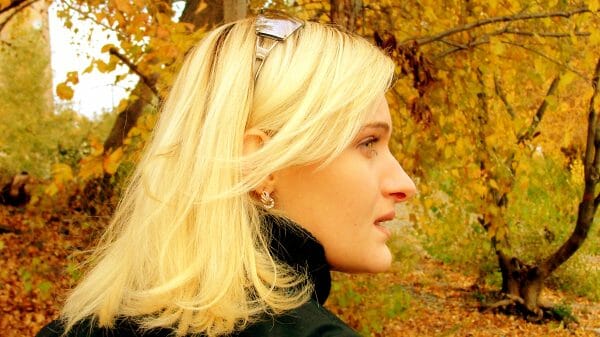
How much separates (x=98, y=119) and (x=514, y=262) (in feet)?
27.3

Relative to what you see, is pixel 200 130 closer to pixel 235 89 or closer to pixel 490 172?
pixel 235 89

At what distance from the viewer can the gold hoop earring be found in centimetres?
135

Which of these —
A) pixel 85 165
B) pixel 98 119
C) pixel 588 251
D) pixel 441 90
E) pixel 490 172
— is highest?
pixel 441 90

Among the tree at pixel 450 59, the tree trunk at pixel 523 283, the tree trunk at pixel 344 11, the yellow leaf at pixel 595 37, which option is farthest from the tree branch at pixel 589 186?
the tree trunk at pixel 344 11

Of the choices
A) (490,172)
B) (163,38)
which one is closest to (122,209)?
(163,38)

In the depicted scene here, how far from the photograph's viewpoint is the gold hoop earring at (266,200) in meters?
1.35

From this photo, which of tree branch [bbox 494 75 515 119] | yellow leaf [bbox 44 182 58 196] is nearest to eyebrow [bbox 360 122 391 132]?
yellow leaf [bbox 44 182 58 196]

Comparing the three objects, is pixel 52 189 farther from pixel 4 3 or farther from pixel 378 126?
pixel 378 126

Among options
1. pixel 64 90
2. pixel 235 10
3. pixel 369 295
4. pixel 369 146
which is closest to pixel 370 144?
pixel 369 146

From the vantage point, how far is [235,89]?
1.32m

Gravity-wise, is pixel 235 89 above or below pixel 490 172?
above

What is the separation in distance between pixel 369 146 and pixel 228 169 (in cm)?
30

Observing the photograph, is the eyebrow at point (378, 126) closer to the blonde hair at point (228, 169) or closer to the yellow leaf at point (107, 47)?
the blonde hair at point (228, 169)

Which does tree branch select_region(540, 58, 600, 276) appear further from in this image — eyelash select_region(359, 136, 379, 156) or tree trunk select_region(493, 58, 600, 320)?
eyelash select_region(359, 136, 379, 156)
